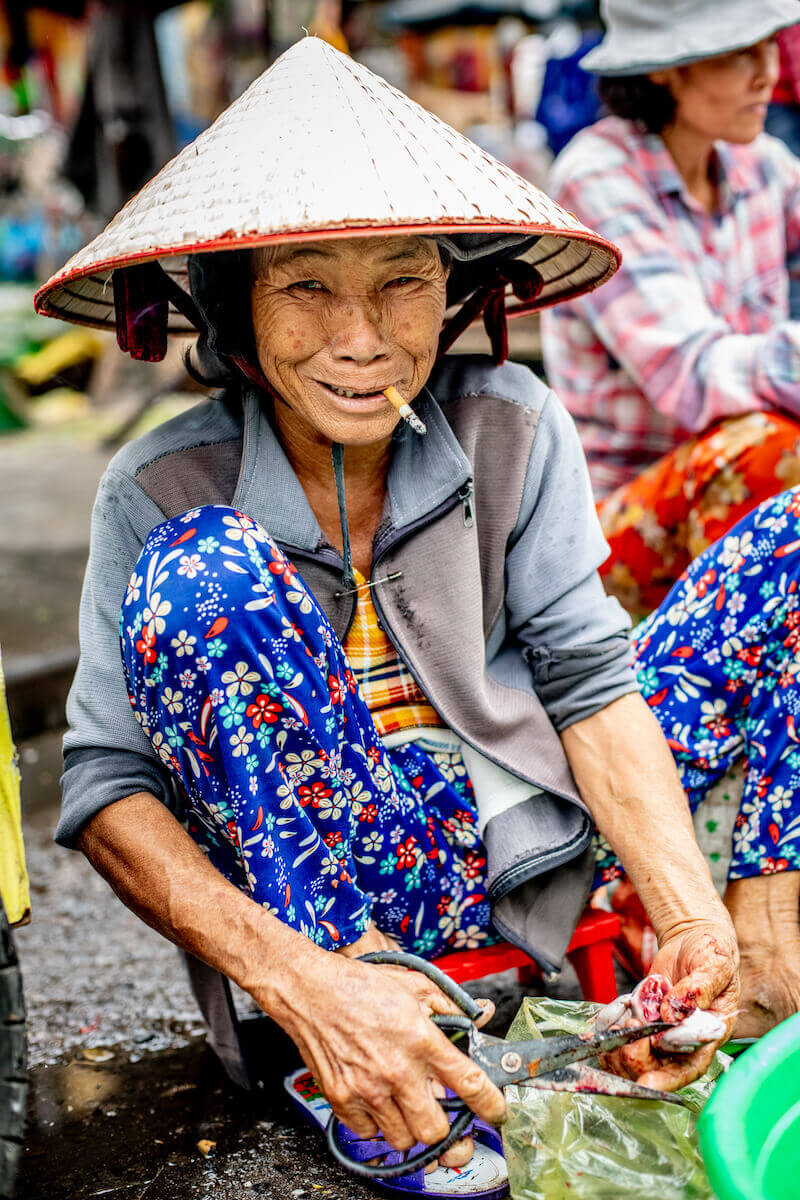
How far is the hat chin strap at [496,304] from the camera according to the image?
1.71m

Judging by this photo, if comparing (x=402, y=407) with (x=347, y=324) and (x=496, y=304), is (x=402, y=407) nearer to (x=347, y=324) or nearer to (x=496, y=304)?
(x=347, y=324)

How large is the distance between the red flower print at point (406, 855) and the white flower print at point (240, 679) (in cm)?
37

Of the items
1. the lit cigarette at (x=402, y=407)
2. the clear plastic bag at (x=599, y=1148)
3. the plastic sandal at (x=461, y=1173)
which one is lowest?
the plastic sandal at (x=461, y=1173)

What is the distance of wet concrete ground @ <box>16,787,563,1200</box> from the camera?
1.50 meters

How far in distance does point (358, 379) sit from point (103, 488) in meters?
0.37

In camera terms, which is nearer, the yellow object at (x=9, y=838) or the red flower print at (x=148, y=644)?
the yellow object at (x=9, y=838)

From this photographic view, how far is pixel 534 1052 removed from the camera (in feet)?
4.10

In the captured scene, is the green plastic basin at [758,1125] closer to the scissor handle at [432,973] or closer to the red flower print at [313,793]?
the scissor handle at [432,973]

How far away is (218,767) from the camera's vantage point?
1362mm

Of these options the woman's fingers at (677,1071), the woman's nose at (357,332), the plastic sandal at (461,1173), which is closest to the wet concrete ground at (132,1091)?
the plastic sandal at (461,1173)

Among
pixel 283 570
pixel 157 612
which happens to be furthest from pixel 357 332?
pixel 157 612

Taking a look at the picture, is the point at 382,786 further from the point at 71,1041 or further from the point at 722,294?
the point at 722,294

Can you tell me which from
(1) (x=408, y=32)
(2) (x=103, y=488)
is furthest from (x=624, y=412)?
(1) (x=408, y=32)

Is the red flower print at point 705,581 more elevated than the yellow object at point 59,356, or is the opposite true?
the red flower print at point 705,581
